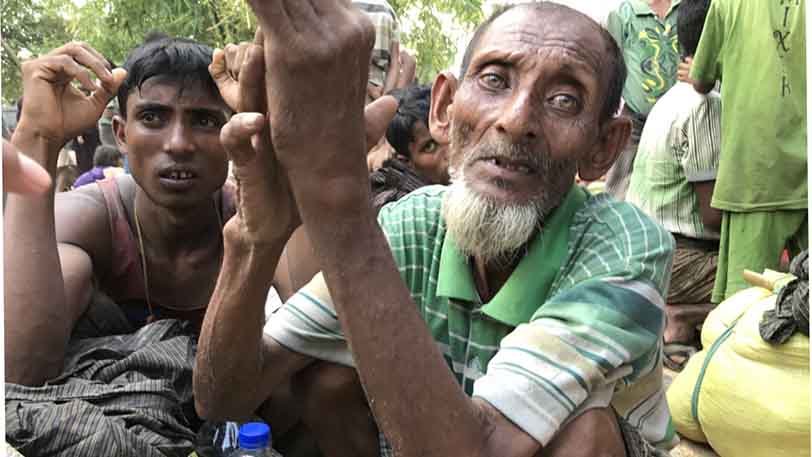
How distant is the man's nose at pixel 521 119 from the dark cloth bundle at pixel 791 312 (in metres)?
1.47

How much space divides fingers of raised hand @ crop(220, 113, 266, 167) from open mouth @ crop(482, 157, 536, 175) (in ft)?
1.96

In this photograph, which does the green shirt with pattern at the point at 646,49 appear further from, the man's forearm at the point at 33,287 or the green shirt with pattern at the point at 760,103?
the man's forearm at the point at 33,287

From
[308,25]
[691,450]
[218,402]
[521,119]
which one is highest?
[308,25]

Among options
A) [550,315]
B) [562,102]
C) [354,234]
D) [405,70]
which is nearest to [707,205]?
[405,70]

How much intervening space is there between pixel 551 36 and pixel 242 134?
31.1 inches

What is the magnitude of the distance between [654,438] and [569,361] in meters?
0.56

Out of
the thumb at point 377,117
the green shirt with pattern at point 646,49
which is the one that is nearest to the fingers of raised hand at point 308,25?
the thumb at point 377,117

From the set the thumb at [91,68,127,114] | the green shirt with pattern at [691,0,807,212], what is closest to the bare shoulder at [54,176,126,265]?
the thumb at [91,68,127,114]

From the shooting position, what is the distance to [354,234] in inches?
50.9

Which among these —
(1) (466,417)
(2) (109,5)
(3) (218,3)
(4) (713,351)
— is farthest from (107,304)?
(2) (109,5)

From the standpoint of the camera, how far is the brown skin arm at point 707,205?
4121mm

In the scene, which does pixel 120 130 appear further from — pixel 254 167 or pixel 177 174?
pixel 254 167

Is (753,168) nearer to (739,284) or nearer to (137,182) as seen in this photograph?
(739,284)

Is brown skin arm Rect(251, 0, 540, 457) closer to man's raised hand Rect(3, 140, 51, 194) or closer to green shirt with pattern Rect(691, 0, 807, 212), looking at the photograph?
man's raised hand Rect(3, 140, 51, 194)
